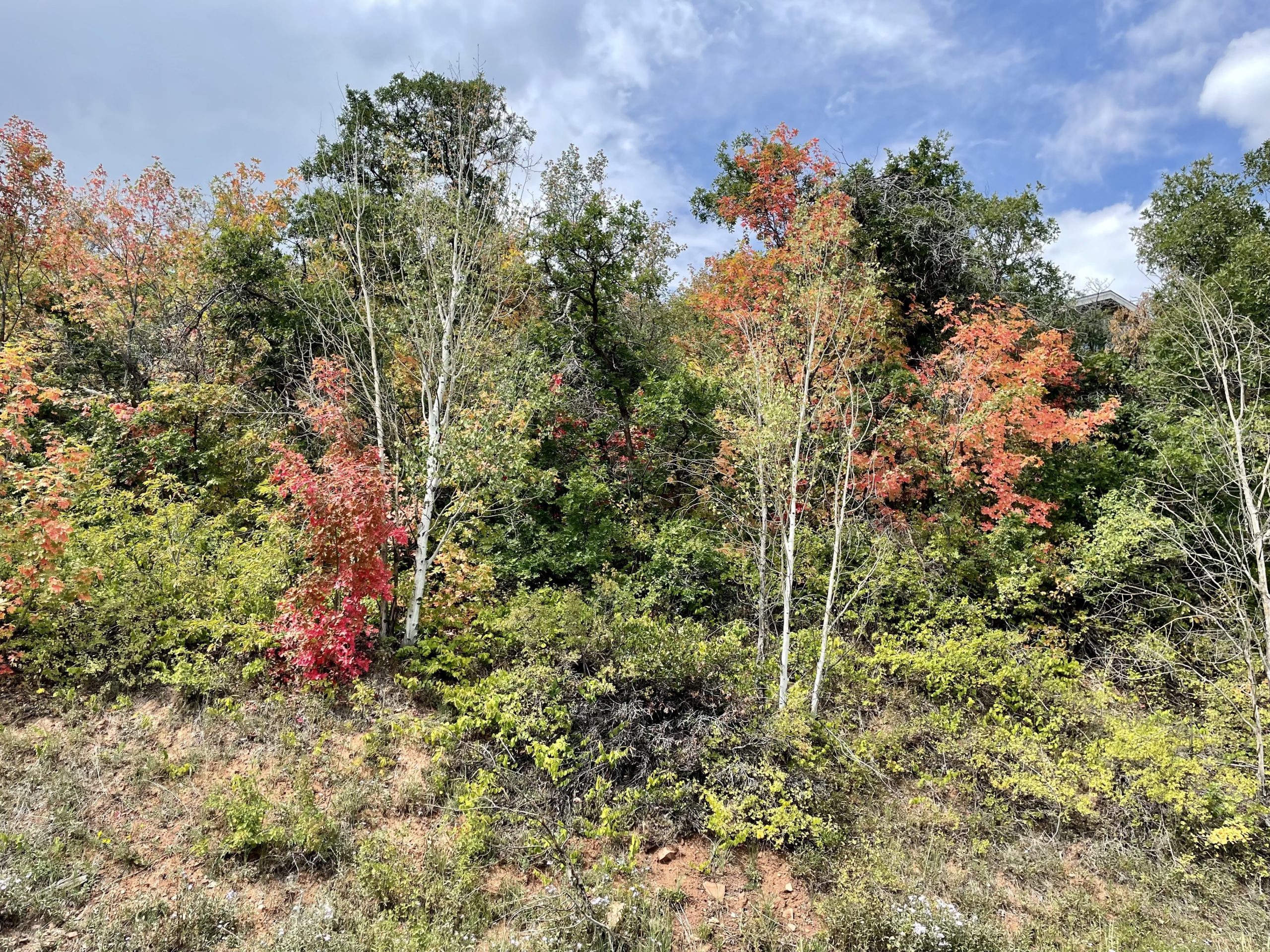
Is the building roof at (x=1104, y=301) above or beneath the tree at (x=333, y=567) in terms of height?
above

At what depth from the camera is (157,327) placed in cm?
1234

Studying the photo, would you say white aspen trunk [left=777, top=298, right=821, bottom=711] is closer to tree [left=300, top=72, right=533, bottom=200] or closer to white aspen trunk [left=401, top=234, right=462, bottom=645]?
white aspen trunk [left=401, top=234, right=462, bottom=645]

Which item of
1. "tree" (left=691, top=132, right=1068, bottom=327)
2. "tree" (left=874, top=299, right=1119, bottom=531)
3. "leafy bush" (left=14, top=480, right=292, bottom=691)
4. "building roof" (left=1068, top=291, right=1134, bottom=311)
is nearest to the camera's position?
"leafy bush" (left=14, top=480, right=292, bottom=691)

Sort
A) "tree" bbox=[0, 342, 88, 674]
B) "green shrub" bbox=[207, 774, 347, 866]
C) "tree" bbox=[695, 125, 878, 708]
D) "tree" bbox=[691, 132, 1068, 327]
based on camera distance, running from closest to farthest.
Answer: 1. "green shrub" bbox=[207, 774, 347, 866]
2. "tree" bbox=[0, 342, 88, 674]
3. "tree" bbox=[695, 125, 878, 708]
4. "tree" bbox=[691, 132, 1068, 327]

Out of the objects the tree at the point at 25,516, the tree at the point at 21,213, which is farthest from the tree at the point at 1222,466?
the tree at the point at 21,213

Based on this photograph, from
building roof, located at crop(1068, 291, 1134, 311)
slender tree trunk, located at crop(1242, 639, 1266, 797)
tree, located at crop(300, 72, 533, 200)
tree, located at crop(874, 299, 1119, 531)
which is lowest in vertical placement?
slender tree trunk, located at crop(1242, 639, 1266, 797)

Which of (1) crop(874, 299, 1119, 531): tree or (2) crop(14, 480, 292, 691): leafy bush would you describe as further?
(1) crop(874, 299, 1119, 531): tree

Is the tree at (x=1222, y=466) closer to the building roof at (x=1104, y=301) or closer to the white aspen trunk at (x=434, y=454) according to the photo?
the building roof at (x=1104, y=301)

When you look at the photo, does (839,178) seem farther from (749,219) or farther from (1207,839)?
(1207,839)

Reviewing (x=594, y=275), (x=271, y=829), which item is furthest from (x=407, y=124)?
(x=271, y=829)

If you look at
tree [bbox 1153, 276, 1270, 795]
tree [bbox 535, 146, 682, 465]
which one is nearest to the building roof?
tree [bbox 1153, 276, 1270, 795]

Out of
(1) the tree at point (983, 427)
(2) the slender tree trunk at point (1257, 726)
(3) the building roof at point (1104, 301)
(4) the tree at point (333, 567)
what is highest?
(3) the building roof at point (1104, 301)

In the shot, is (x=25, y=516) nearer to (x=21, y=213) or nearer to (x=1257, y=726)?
(x=21, y=213)

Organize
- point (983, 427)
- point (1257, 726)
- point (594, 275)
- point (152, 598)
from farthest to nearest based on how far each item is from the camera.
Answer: point (594, 275), point (983, 427), point (152, 598), point (1257, 726)
